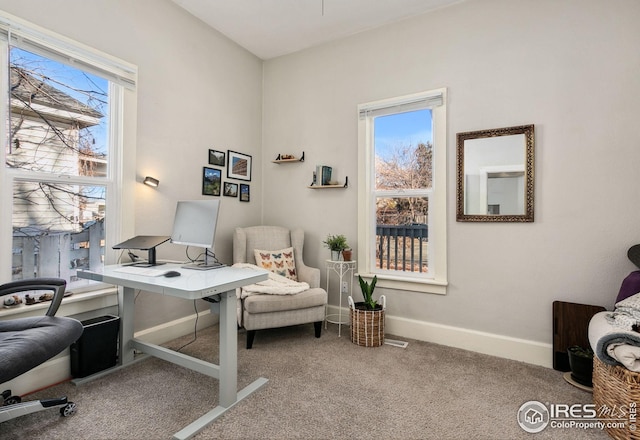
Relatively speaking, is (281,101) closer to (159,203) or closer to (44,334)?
(159,203)

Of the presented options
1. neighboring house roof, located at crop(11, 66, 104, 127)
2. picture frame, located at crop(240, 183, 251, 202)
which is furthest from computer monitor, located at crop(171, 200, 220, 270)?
picture frame, located at crop(240, 183, 251, 202)

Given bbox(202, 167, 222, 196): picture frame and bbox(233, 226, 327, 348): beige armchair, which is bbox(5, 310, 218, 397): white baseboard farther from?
bbox(202, 167, 222, 196): picture frame

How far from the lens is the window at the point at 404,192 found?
2879 millimetres

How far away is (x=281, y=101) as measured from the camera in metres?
3.76

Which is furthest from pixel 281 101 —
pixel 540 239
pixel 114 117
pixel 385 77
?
pixel 540 239

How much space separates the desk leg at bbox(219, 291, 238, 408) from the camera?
6.08ft

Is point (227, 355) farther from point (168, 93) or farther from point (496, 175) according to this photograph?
point (496, 175)

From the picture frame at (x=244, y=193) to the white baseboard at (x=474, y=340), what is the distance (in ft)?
6.47

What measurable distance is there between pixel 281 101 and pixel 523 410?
138 inches

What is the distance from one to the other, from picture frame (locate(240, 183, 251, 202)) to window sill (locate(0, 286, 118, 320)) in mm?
1551

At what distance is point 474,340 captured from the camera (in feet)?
8.87

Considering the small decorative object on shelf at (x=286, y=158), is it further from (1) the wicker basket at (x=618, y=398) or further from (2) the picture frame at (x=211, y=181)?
(1) the wicker basket at (x=618, y=398)

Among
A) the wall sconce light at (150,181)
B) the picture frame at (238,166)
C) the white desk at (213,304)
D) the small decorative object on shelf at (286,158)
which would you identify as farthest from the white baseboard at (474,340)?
the wall sconce light at (150,181)

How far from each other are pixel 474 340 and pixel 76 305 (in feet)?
9.97
